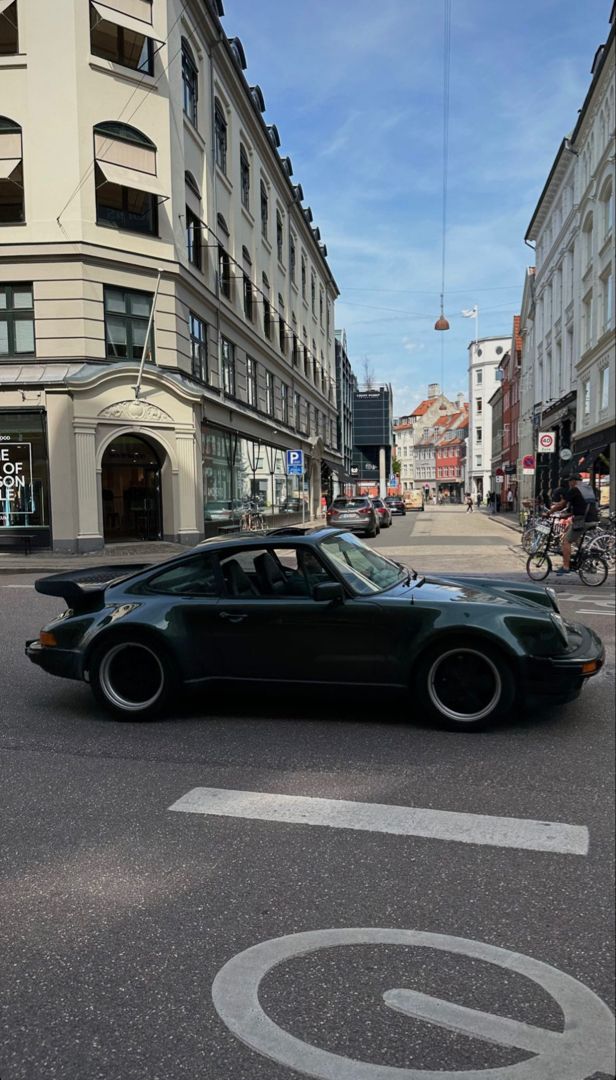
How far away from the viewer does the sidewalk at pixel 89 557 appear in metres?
16.9

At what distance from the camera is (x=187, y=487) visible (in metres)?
21.6

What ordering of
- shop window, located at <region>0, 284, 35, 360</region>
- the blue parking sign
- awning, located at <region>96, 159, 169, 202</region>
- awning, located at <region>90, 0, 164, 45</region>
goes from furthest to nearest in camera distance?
the blue parking sign, shop window, located at <region>0, 284, 35, 360</region>, awning, located at <region>96, 159, 169, 202</region>, awning, located at <region>90, 0, 164, 45</region>

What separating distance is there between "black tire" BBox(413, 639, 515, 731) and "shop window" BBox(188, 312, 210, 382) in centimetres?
1961

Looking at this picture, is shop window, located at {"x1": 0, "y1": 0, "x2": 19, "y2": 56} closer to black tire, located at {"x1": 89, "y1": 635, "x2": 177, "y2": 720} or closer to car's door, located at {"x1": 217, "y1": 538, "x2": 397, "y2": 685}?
black tire, located at {"x1": 89, "y1": 635, "x2": 177, "y2": 720}

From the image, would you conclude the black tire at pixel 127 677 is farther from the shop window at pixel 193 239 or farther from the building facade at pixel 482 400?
the building facade at pixel 482 400

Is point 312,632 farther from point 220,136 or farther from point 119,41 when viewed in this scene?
point 220,136

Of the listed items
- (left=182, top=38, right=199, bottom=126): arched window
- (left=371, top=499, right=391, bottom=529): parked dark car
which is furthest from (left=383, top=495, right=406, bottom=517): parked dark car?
(left=182, top=38, right=199, bottom=126): arched window

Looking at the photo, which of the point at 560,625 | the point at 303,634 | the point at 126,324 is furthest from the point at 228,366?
the point at 560,625

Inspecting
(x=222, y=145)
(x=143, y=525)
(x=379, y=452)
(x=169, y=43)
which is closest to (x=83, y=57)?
(x=169, y=43)

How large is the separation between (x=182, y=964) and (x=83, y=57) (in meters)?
22.4

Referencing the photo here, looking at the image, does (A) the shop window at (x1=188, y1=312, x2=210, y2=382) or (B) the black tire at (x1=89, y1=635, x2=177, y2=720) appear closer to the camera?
(B) the black tire at (x1=89, y1=635, x2=177, y2=720)

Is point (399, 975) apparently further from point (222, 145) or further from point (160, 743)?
point (222, 145)

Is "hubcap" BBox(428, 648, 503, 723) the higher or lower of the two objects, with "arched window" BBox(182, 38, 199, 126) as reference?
lower

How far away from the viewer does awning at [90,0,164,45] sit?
1869cm
